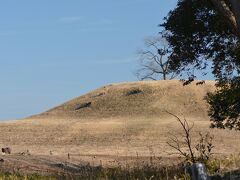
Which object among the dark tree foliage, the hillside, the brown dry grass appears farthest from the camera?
the hillside

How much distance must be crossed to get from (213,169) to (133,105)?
45761 mm

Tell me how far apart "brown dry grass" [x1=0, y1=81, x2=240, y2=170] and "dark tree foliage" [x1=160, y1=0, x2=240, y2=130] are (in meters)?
6.25

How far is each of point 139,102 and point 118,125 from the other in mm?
12944

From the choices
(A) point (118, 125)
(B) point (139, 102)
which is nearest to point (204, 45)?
(A) point (118, 125)

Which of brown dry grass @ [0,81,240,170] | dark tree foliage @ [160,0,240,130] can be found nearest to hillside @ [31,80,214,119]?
brown dry grass @ [0,81,240,170]

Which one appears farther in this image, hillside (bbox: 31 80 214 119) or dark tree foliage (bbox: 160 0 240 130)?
hillside (bbox: 31 80 214 119)

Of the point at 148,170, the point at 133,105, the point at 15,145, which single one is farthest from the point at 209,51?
the point at 133,105

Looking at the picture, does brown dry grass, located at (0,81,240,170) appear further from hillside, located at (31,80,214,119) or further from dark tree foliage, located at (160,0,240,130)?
dark tree foliage, located at (160,0,240,130)

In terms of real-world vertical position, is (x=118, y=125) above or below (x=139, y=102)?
below

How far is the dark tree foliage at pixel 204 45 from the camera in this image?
17.6m

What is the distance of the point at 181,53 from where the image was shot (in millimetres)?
18000

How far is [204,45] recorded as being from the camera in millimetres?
18016

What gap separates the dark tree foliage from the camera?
1758 centimetres

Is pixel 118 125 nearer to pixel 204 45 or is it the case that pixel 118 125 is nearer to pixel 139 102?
pixel 139 102
